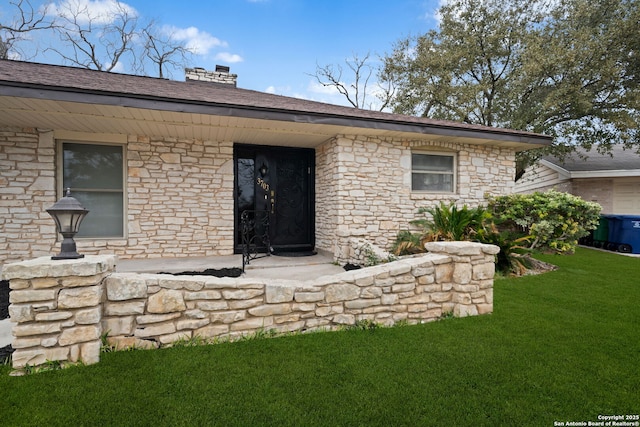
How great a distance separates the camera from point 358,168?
5930mm

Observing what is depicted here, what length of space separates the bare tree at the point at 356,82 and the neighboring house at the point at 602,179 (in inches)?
302

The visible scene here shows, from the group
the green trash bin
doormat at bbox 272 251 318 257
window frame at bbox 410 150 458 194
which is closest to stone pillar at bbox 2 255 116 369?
doormat at bbox 272 251 318 257

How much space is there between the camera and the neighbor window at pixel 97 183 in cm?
550

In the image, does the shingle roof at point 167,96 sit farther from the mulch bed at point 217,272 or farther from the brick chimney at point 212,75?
the mulch bed at point 217,272

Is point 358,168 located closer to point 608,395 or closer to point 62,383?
point 608,395

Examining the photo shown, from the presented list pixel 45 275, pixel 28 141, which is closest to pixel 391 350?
pixel 45 275

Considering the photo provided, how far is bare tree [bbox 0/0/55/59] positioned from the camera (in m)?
10.7

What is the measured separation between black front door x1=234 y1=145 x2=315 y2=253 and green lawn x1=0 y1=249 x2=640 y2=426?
412 cm

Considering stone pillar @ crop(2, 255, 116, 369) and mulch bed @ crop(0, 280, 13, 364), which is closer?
stone pillar @ crop(2, 255, 116, 369)

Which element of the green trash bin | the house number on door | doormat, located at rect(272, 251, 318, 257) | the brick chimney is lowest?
doormat, located at rect(272, 251, 318, 257)

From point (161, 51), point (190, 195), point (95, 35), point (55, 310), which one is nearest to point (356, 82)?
point (161, 51)

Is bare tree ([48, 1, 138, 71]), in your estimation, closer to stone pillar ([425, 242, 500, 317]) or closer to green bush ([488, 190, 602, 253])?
stone pillar ([425, 242, 500, 317])

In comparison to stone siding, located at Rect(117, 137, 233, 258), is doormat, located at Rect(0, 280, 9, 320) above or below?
below

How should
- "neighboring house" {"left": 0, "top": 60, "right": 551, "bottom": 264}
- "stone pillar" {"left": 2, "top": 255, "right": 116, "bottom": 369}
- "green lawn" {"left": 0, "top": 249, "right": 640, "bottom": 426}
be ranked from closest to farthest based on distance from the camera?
Answer: "green lawn" {"left": 0, "top": 249, "right": 640, "bottom": 426} → "stone pillar" {"left": 2, "top": 255, "right": 116, "bottom": 369} → "neighboring house" {"left": 0, "top": 60, "right": 551, "bottom": 264}
